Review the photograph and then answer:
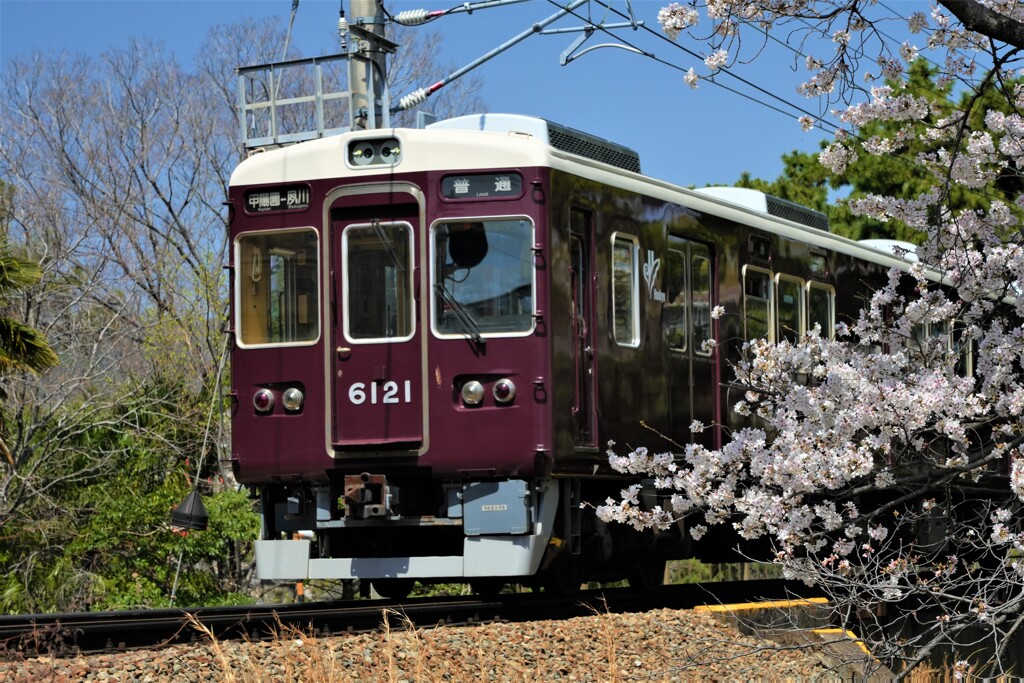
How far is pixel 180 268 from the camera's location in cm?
2456

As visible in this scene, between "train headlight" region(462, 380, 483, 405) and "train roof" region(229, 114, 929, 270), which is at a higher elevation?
"train roof" region(229, 114, 929, 270)

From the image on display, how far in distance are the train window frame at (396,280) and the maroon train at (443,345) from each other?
0.05ft

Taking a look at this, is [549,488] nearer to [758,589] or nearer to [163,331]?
[758,589]

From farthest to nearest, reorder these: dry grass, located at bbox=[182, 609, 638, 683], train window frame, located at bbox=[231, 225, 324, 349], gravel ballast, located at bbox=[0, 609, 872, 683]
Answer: train window frame, located at bbox=[231, 225, 324, 349], dry grass, located at bbox=[182, 609, 638, 683], gravel ballast, located at bbox=[0, 609, 872, 683]

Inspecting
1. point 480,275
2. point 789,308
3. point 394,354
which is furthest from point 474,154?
point 789,308

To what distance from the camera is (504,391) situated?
1041 centimetres

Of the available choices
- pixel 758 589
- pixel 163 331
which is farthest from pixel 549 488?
→ pixel 163 331

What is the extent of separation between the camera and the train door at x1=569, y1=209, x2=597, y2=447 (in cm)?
1077

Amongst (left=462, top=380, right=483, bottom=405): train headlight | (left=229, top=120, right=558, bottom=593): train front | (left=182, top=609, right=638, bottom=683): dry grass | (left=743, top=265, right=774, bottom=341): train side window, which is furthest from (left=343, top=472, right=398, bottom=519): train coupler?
(left=743, top=265, right=774, bottom=341): train side window

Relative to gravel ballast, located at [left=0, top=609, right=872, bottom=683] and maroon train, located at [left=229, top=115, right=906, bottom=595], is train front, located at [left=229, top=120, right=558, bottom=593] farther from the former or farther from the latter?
gravel ballast, located at [left=0, top=609, right=872, bottom=683]

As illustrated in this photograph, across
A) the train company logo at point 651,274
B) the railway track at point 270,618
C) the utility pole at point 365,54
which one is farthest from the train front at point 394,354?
the utility pole at point 365,54

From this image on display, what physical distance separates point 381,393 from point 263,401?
906 millimetres

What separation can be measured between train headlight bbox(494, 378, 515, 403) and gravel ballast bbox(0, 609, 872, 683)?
61.5 inches

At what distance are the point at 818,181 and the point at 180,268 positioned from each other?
1148 cm
